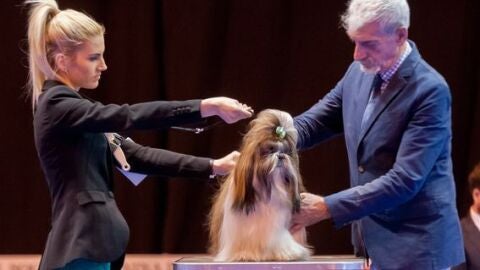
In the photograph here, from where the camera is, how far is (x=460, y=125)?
4727 mm

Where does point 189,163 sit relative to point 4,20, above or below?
below

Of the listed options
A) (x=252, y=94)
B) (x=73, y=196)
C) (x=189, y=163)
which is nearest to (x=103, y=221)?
(x=73, y=196)

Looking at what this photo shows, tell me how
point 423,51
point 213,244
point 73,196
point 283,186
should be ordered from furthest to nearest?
point 423,51 < point 213,244 < point 283,186 < point 73,196

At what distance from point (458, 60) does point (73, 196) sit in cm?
268

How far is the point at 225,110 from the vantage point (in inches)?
96.3

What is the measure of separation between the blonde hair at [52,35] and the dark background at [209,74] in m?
2.02

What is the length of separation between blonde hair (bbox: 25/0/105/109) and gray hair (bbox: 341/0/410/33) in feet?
2.39

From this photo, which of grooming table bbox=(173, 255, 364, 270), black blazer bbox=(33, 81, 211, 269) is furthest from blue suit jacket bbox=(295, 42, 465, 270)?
black blazer bbox=(33, 81, 211, 269)

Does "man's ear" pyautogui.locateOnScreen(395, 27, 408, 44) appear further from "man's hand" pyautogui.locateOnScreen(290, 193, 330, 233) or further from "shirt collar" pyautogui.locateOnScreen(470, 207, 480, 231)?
"shirt collar" pyautogui.locateOnScreen(470, 207, 480, 231)

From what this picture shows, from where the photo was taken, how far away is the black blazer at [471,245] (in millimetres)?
4203

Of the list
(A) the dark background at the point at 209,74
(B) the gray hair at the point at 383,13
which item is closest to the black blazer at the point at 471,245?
(A) the dark background at the point at 209,74

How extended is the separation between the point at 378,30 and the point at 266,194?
0.57 m

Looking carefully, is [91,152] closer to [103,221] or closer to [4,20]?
[103,221]

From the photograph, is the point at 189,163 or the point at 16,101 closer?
the point at 189,163
